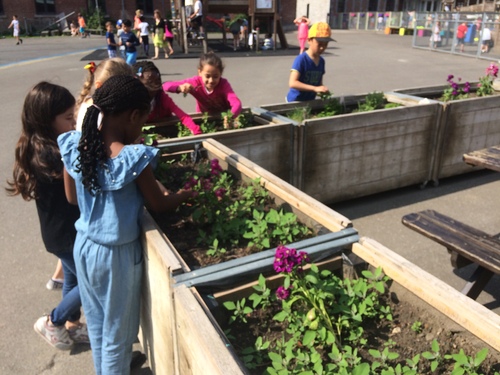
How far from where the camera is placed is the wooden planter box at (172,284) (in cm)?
193

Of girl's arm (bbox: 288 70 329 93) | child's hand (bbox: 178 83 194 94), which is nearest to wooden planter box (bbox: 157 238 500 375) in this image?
child's hand (bbox: 178 83 194 94)

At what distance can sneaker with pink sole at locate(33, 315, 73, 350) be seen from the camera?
3.13 m

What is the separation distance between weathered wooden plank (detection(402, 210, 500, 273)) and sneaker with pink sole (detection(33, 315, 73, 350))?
2677 mm

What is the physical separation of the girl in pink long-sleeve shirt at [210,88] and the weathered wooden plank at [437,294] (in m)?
2.57

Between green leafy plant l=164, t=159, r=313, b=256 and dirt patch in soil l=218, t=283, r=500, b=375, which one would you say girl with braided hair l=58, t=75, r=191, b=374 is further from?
dirt patch in soil l=218, t=283, r=500, b=375

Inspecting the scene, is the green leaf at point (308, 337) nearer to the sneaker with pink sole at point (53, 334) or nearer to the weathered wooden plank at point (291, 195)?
the weathered wooden plank at point (291, 195)

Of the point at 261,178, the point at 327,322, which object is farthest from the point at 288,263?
the point at 261,178

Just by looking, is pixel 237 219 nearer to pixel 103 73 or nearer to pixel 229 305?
pixel 229 305

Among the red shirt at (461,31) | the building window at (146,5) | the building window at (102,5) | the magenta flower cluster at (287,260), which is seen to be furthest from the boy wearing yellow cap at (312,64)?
the building window at (146,5)

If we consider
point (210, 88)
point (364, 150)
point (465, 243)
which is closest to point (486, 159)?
point (364, 150)

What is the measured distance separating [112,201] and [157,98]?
2544 mm

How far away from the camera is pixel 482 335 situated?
Answer: 69.1 inches

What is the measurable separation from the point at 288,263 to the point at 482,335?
789 mm

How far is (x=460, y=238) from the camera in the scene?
337 cm
